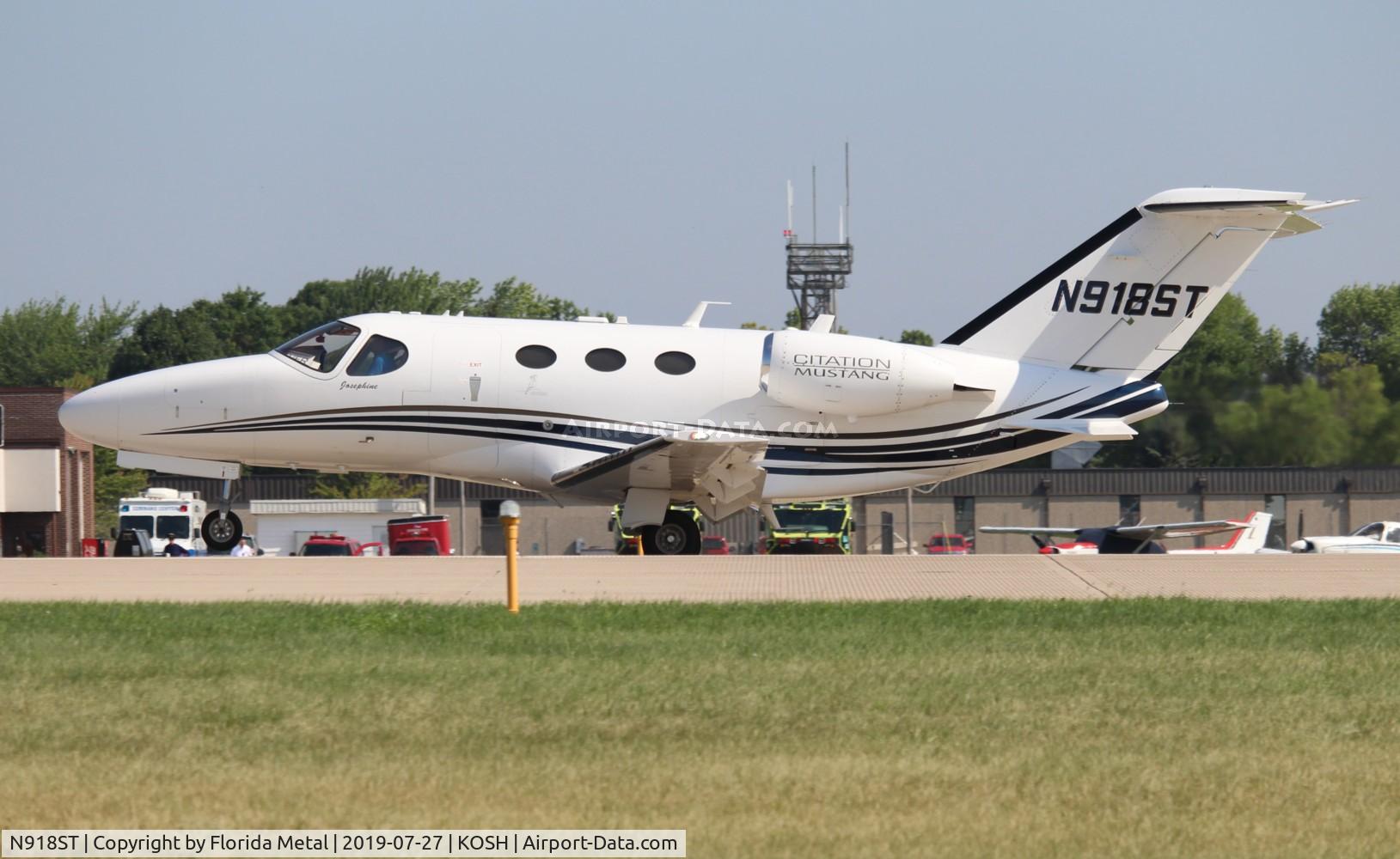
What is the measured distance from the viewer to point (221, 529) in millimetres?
18812

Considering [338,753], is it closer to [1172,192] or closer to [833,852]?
[833,852]

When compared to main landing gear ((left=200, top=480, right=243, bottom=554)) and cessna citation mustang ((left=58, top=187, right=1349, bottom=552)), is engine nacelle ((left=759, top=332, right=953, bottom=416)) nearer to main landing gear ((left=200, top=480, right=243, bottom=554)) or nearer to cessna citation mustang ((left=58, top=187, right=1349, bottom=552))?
cessna citation mustang ((left=58, top=187, right=1349, bottom=552))

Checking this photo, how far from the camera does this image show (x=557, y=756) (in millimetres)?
7105

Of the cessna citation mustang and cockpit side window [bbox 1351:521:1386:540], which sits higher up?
the cessna citation mustang

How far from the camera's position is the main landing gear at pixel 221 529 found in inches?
740

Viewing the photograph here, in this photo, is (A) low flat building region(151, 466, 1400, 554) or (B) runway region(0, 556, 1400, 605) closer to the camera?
(B) runway region(0, 556, 1400, 605)

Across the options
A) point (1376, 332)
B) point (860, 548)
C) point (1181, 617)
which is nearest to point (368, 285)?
point (860, 548)

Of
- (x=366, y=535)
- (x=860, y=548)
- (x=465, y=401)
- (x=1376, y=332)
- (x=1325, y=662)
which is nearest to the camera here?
(x=1325, y=662)

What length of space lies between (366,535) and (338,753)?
4138 centimetres

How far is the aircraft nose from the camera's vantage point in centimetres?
1916

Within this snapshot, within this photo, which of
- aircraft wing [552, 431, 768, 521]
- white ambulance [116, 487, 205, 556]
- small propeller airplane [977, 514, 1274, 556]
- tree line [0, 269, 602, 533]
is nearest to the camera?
aircraft wing [552, 431, 768, 521]

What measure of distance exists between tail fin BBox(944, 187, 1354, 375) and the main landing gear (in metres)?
9.20

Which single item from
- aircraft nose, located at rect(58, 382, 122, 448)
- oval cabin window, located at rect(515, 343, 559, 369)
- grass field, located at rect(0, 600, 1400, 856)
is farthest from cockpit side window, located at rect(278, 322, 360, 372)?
grass field, located at rect(0, 600, 1400, 856)

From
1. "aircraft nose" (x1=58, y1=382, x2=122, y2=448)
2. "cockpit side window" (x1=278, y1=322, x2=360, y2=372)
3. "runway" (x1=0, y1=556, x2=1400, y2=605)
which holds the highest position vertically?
"cockpit side window" (x1=278, y1=322, x2=360, y2=372)
